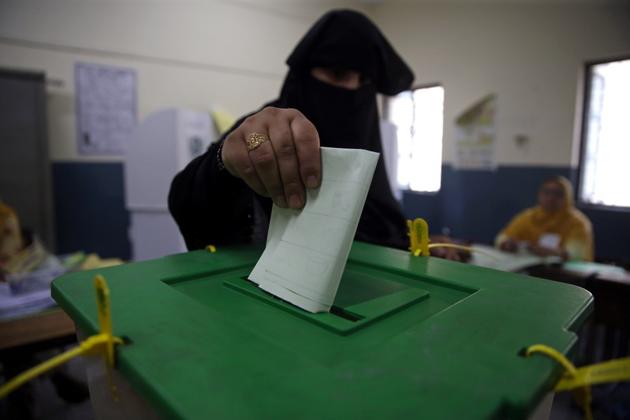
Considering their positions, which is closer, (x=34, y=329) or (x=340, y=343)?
(x=340, y=343)

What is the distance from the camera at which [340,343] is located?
415 mm

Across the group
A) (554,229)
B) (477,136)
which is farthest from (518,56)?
(554,229)

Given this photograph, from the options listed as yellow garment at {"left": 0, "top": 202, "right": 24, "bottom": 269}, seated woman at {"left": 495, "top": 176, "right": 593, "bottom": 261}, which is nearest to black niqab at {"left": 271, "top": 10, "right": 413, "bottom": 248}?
yellow garment at {"left": 0, "top": 202, "right": 24, "bottom": 269}

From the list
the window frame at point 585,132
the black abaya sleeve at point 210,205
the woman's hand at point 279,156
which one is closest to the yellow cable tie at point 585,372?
the woman's hand at point 279,156

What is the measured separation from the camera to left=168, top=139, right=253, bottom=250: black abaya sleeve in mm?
910

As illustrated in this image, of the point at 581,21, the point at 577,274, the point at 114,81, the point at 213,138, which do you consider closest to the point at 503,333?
the point at 577,274

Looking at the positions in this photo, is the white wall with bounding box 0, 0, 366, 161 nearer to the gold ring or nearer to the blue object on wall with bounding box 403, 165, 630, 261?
the blue object on wall with bounding box 403, 165, 630, 261

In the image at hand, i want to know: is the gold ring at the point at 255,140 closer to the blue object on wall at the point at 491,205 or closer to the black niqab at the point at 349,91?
the black niqab at the point at 349,91

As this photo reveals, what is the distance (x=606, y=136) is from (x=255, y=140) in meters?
3.85

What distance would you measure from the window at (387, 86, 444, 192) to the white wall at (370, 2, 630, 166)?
132mm

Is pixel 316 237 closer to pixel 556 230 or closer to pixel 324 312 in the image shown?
pixel 324 312

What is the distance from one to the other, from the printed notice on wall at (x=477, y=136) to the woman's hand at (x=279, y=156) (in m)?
4.01

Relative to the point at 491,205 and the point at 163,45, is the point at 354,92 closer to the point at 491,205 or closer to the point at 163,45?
the point at 163,45

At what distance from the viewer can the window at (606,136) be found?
3.29 meters
